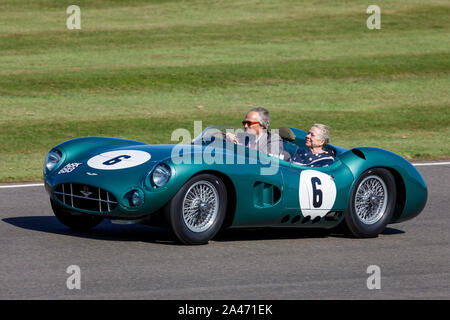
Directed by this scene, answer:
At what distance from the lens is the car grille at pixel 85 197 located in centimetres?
763

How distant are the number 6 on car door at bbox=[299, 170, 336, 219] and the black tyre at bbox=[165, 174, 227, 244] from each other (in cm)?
80

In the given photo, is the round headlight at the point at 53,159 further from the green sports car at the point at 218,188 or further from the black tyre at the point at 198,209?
the black tyre at the point at 198,209

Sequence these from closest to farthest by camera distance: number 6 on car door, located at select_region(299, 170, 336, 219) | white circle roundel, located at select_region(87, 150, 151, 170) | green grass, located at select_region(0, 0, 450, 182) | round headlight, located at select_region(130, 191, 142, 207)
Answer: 1. round headlight, located at select_region(130, 191, 142, 207)
2. white circle roundel, located at select_region(87, 150, 151, 170)
3. number 6 on car door, located at select_region(299, 170, 336, 219)
4. green grass, located at select_region(0, 0, 450, 182)

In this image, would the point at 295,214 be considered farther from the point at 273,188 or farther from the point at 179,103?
the point at 179,103

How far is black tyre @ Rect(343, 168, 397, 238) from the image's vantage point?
8602 mm

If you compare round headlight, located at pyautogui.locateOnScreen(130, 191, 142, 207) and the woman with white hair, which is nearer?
round headlight, located at pyautogui.locateOnScreen(130, 191, 142, 207)

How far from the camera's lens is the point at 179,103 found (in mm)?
17297

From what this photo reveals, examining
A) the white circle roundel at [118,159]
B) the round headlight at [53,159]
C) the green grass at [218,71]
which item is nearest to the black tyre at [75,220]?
the round headlight at [53,159]

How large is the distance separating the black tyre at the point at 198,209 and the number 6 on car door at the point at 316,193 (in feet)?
2.63

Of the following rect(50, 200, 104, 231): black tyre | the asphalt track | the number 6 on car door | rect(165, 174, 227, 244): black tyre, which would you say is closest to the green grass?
rect(50, 200, 104, 231): black tyre

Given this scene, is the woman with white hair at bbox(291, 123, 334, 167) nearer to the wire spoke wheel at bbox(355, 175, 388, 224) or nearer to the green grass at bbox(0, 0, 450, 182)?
the wire spoke wheel at bbox(355, 175, 388, 224)
